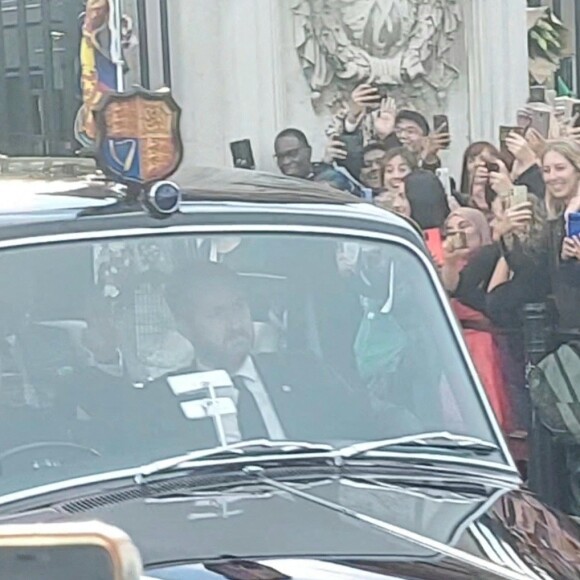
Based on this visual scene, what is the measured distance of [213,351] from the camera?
294cm

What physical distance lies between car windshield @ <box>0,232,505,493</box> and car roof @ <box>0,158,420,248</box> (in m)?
0.06

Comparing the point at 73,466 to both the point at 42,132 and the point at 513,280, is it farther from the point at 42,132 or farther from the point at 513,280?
the point at 42,132

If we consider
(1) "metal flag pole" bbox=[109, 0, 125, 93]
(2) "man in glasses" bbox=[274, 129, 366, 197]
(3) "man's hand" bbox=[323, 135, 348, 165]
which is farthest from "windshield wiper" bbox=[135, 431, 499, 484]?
(3) "man's hand" bbox=[323, 135, 348, 165]

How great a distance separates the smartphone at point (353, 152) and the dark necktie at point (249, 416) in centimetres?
558

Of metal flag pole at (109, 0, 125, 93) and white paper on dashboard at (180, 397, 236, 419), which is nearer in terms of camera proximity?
white paper on dashboard at (180, 397, 236, 419)

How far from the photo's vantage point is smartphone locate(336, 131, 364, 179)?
28.3 ft

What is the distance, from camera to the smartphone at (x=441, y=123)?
10083 mm

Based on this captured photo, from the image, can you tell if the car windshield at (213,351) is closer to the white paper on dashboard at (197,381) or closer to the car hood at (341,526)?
the white paper on dashboard at (197,381)

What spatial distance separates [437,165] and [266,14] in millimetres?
2358

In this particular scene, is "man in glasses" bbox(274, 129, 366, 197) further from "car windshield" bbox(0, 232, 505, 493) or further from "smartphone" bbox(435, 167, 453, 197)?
"car windshield" bbox(0, 232, 505, 493)

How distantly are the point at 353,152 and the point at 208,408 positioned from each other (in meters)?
6.24

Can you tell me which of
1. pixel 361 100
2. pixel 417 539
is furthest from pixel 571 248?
pixel 361 100

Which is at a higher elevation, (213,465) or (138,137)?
(138,137)

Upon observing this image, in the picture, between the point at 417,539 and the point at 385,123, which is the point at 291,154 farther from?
the point at 417,539
